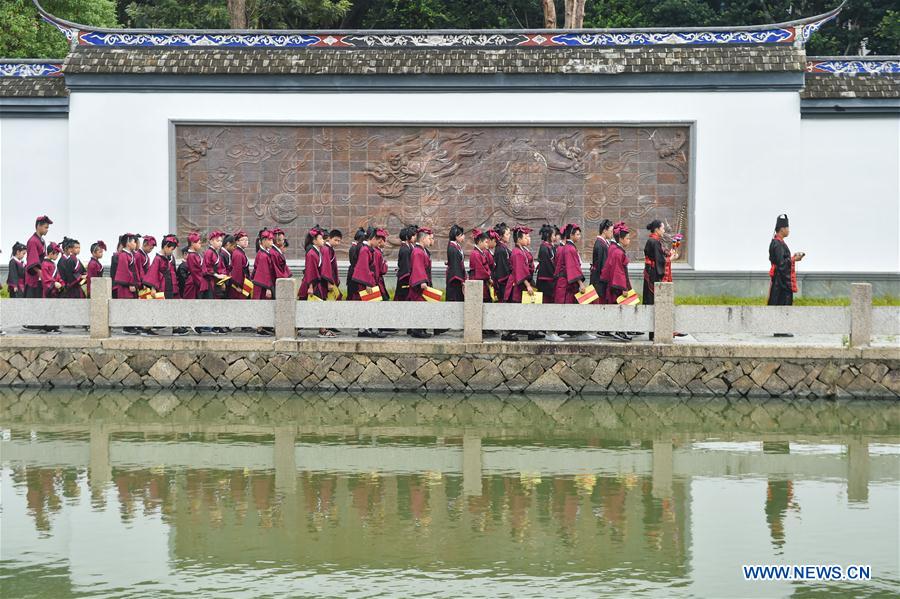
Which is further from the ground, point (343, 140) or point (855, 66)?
point (855, 66)

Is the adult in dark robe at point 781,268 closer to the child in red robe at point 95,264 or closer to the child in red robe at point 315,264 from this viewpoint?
the child in red robe at point 315,264

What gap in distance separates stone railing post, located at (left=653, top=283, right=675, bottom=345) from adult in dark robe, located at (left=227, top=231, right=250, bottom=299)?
562cm

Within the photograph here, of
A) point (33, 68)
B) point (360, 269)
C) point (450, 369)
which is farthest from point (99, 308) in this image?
point (33, 68)

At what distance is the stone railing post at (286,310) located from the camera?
15.4 meters

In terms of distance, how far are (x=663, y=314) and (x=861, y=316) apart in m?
2.22

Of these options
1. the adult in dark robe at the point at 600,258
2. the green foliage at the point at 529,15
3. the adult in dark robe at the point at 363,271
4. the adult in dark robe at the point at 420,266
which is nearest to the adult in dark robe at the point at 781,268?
the adult in dark robe at the point at 600,258

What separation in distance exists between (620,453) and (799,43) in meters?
10.2

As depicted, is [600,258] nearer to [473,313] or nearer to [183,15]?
[473,313]

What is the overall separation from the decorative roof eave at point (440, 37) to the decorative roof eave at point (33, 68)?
1.94ft

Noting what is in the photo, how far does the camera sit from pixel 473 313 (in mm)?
15180

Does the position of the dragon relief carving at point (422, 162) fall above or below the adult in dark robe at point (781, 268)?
above

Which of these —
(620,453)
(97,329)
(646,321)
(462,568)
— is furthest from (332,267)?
(462,568)

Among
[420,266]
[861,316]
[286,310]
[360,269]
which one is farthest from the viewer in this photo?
[360,269]

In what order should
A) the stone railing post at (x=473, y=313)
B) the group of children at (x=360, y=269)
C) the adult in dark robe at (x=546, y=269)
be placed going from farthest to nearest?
the adult in dark robe at (x=546, y=269)
the group of children at (x=360, y=269)
the stone railing post at (x=473, y=313)
